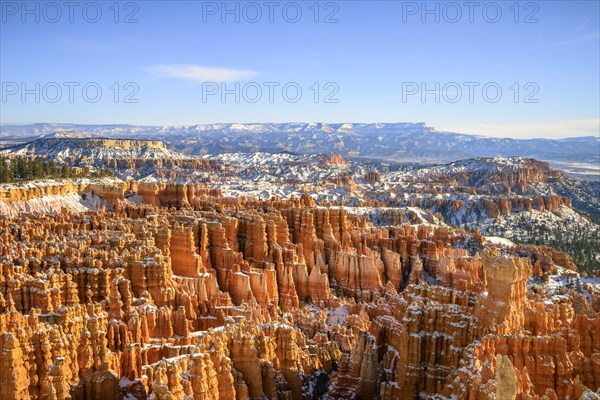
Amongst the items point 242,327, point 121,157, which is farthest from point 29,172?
point 121,157

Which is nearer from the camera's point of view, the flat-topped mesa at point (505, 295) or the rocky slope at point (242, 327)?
the rocky slope at point (242, 327)

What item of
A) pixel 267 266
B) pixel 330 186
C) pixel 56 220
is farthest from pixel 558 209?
pixel 56 220

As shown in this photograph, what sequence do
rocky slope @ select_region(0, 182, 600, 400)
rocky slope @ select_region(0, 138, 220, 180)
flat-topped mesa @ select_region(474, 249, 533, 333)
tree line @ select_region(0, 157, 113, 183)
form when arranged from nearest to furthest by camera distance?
rocky slope @ select_region(0, 182, 600, 400) → flat-topped mesa @ select_region(474, 249, 533, 333) → tree line @ select_region(0, 157, 113, 183) → rocky slope @ select_region(0, 138, 220, 180)

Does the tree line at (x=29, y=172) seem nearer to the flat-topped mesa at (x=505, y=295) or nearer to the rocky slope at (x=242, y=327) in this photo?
the rocky slope at (x=242, y=327)

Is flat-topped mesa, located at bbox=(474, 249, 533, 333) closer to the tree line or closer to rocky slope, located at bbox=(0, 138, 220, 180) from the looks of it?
the tree line

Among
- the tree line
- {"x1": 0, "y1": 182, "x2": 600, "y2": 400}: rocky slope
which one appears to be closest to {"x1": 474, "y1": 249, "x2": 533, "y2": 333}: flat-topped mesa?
{"x1": 0, "y1": 182, "x2": 600, "y2": 400}: rocky slope

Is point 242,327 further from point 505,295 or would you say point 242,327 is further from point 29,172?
point 29,172

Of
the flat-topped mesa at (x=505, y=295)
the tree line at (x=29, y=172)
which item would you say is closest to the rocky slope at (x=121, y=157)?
the tree line at (x=29, y=172)
